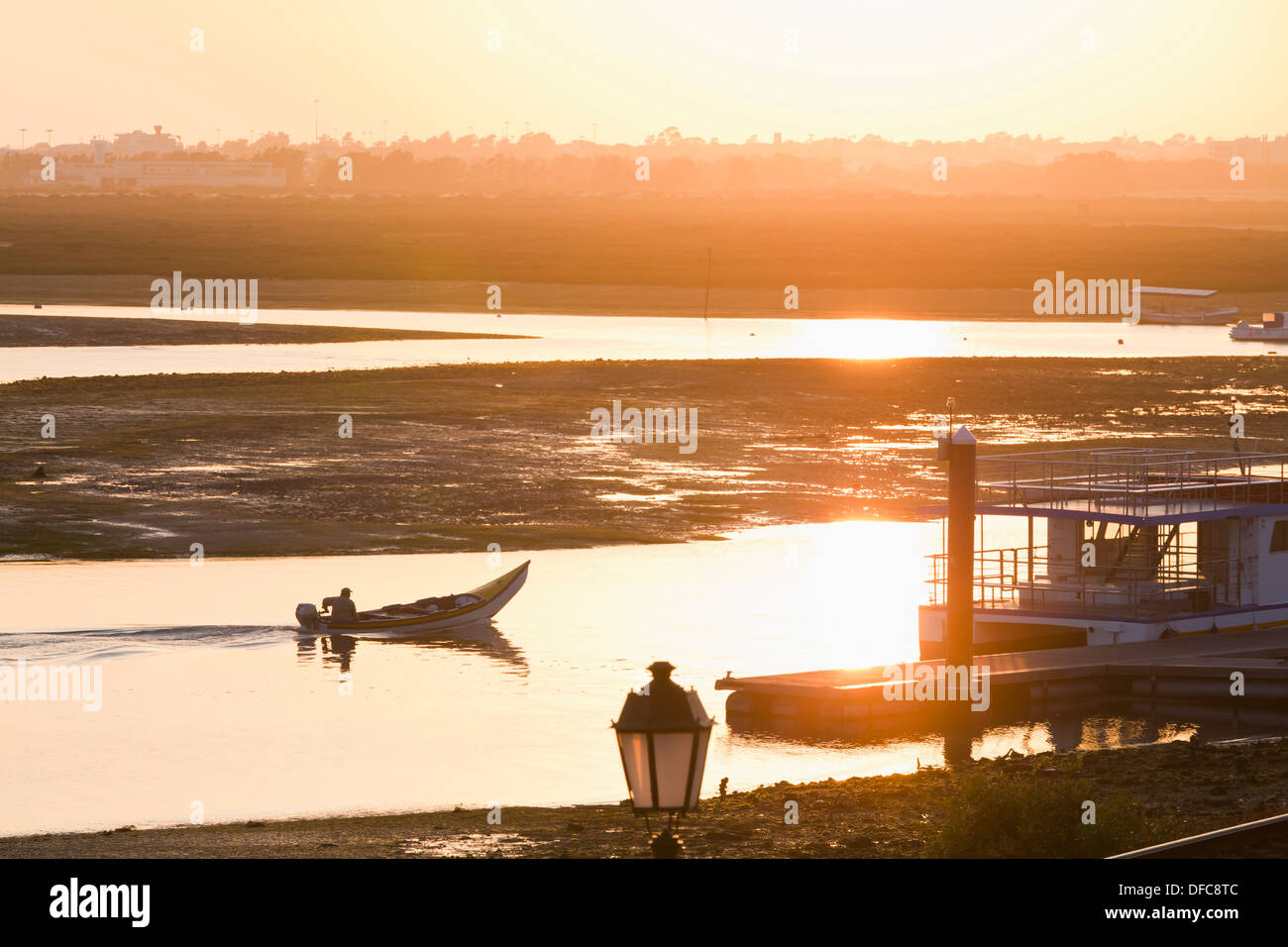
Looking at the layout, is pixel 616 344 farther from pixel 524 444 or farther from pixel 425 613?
pixel 425 613

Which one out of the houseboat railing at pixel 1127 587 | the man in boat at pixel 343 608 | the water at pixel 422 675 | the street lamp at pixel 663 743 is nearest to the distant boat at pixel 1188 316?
the water at pixel 422 675

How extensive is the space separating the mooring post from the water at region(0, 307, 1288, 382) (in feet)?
191

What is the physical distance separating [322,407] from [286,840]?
52397 millimetres

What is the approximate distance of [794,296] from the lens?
14975 cm

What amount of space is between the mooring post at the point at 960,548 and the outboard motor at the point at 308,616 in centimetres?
1326

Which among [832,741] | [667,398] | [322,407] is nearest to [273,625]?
[832,741]

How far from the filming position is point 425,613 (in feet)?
125

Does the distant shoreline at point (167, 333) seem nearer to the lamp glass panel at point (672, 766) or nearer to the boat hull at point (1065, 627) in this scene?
the boat hull at point (1065, 627)

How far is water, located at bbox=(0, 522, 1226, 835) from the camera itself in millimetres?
26150

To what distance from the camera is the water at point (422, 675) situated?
26.1 metres

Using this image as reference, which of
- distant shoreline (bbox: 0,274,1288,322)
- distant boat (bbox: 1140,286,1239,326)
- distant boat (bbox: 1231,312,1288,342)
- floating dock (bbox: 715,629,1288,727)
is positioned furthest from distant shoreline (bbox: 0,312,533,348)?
floating dock (bbox: 715,629,1288,727)

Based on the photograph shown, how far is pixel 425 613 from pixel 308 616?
255cm

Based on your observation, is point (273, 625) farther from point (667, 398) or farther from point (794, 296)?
point (794, 296)

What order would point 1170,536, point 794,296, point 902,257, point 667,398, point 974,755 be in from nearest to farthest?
1. point 974,755
2. point 1170,536
3. point 667,398
4. point 794,296
5. point 902,257
